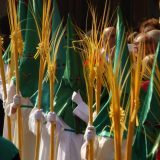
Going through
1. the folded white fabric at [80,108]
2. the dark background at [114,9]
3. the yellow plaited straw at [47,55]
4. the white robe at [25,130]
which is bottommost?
the white robe at [25,130]

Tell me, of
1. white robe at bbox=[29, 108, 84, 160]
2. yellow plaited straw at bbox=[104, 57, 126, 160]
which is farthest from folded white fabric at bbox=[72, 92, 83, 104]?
yellow plaited straw at bbox=[104, 57, 126, 160]

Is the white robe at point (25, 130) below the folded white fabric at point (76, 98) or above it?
below

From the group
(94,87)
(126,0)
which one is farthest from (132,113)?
(126,0)

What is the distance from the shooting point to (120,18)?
361 cm

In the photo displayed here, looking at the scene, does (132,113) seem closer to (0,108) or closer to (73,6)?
(0,108)

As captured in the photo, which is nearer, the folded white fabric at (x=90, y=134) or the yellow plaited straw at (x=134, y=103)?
the yellow plaited straw at (x=134, y=103)

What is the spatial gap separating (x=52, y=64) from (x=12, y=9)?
0.48 metres

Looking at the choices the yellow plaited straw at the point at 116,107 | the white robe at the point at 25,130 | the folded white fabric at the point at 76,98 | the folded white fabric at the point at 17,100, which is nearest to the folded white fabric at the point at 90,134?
the yellow plaited straw at the point at 116,107

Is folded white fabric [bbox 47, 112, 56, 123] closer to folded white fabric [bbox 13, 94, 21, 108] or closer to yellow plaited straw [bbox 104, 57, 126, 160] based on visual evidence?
folded white fabric [bbox 13, 94, 21, 108]

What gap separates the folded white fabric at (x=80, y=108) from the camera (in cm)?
384

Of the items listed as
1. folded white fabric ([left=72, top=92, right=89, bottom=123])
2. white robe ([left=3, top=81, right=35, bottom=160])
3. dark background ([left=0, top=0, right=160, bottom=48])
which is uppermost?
dark background ([left=0, top=0, right=160, bottom=48])

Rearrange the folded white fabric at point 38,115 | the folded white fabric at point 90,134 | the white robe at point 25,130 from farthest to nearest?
the white robe at point 25,130 < the folded white fabric at point 38,115 < the folded white fabric at point 90,134

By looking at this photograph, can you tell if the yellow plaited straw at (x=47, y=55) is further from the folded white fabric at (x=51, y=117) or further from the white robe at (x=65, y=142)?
Answer: the white robe at (x=65, y=142)

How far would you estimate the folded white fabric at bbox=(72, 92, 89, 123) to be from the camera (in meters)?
3.84
